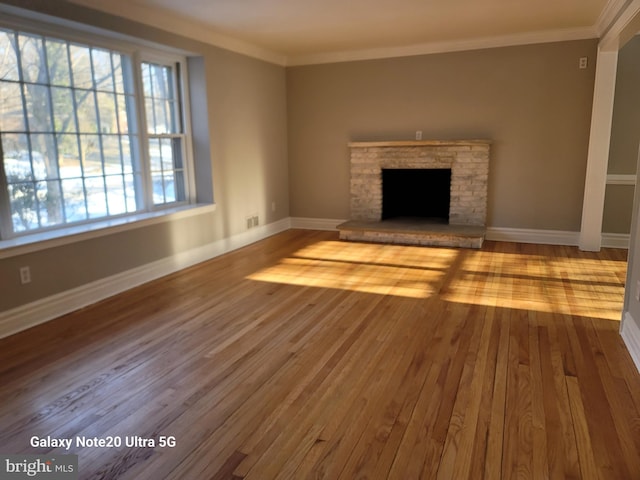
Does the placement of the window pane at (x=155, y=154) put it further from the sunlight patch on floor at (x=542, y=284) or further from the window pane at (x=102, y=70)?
the sunlight patch on floor at (x=542, y=284)

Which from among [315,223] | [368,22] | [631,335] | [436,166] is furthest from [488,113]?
[631,335]

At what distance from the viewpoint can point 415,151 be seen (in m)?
6.03

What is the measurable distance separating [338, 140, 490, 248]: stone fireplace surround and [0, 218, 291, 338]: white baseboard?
5.71ft

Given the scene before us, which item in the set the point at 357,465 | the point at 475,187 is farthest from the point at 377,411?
the point at 475,187

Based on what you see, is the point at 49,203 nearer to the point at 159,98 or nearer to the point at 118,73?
the point at 118,73

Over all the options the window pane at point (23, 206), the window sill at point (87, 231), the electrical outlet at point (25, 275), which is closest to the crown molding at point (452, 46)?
the window sill at point (87, 231)

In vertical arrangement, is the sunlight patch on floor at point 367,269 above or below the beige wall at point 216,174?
below

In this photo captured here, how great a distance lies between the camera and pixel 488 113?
5742 millimetres

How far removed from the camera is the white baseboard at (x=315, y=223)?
6.80m

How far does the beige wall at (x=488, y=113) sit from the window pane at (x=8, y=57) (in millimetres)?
3834

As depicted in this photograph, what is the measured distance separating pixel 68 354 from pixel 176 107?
2.99m

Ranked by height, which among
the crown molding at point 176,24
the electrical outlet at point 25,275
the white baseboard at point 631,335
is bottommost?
the white baseboard at point 631,335

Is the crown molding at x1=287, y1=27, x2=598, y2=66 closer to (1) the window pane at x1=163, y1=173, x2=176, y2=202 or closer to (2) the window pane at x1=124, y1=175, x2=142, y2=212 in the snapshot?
(1) the window pane at x1=163, y1=173, x2=176, y2=202

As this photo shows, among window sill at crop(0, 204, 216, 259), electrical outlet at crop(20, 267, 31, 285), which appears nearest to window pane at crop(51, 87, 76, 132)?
window sill at crop(0, 204, 216, 259)
